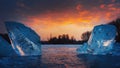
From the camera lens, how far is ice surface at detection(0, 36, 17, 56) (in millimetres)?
25344

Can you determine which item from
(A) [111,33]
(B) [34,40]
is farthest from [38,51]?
(A) [111,33]

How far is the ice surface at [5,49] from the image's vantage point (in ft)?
83.1

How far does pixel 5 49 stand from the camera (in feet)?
84.1

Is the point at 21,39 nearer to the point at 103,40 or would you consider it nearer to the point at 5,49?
the point at 5,49

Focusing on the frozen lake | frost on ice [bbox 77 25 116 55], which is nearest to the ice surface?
the frozen lake

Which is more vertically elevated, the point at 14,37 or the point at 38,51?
the point at 14,37

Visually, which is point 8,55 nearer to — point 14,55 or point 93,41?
point 14,55

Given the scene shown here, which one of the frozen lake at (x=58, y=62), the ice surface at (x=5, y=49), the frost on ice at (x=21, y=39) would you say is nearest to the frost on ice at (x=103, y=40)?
the frozen lake at (x=58, y=62)

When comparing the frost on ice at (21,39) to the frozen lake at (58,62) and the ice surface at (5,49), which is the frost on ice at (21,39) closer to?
the ice surface at (5,49)

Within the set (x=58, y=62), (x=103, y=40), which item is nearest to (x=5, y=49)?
(x=58, y=62)

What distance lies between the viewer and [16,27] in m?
26.3

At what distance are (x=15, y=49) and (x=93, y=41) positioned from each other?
9.54 meters

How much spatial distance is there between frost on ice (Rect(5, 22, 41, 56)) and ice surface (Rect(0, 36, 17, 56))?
0.79 m

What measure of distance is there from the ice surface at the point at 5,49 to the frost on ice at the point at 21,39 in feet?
2.59
